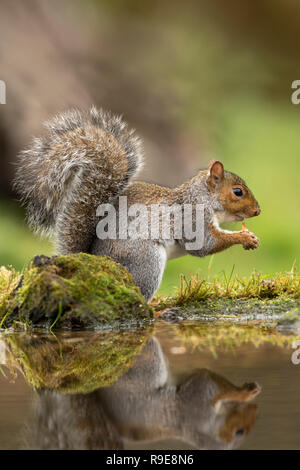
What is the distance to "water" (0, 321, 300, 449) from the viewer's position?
0.91m

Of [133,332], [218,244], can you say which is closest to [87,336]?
[133,332]

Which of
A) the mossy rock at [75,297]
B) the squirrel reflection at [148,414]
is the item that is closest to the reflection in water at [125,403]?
the squirrel reflection at [148,414]

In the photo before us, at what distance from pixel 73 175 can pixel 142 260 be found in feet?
1.72

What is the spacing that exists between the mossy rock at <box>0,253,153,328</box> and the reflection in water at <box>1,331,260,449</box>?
19.8 inches

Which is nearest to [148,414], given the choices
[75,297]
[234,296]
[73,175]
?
[75,297]

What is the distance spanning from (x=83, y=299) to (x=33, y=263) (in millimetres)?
267

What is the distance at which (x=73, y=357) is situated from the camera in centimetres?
165

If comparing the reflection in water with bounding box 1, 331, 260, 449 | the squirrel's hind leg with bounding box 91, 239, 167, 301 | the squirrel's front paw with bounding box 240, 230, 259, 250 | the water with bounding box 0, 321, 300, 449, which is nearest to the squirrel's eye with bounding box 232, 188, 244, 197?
the squirrel's front paw with bounding box 240, 230, 259, 250

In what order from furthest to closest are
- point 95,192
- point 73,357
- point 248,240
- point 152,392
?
point 248,240, point 95,192, point 73,357, point 152,392

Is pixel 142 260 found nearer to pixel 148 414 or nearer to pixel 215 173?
pixel 215 173

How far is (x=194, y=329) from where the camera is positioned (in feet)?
6.96

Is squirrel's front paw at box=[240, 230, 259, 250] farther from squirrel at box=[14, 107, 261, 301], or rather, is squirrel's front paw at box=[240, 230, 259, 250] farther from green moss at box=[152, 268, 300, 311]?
green moss at box=[152, 268, 300, 311]

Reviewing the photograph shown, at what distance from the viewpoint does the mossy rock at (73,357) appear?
53.0 inches

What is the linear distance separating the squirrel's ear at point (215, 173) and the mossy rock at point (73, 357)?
1079mm
